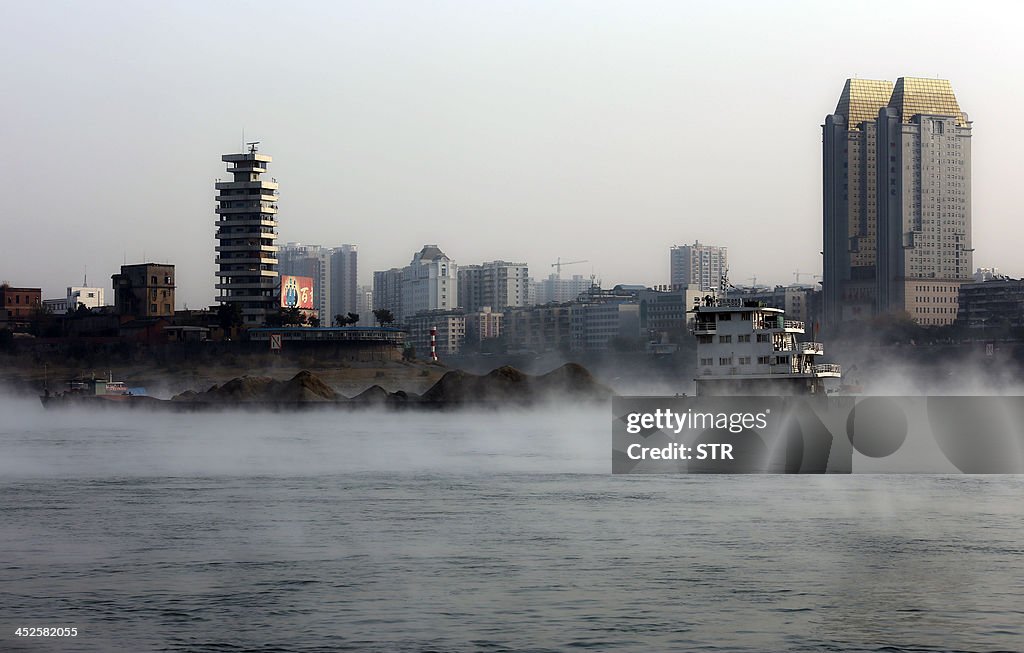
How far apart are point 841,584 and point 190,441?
7161 cm

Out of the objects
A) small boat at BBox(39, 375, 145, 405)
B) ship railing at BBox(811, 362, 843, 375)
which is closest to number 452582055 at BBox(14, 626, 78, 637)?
ship railing at BBox(811, 362, 843, 375)

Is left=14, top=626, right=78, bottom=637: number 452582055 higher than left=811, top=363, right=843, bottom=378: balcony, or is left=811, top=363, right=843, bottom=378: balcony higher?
left=811, top=363, right=843, bottom=378: balcony

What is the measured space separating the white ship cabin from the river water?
34.7 metres

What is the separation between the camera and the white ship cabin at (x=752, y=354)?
93.9m

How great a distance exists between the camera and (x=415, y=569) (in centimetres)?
3181

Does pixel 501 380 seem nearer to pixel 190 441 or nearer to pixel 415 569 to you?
pixel 190 441

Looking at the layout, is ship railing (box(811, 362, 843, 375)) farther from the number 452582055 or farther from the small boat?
the small boat

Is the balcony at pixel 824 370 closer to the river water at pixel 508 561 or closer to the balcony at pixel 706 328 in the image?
the balcony at pixel 706 328

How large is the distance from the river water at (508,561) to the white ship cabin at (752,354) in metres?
34.7

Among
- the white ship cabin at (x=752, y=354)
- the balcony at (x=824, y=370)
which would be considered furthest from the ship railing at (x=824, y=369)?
the white ship cabin at (x=752, y=354)

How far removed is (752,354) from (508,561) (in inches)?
2543

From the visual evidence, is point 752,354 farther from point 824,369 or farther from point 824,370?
point 824,369

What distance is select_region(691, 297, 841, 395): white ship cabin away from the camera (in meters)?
93.9

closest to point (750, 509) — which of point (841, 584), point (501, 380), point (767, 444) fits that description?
point (841, 584)
